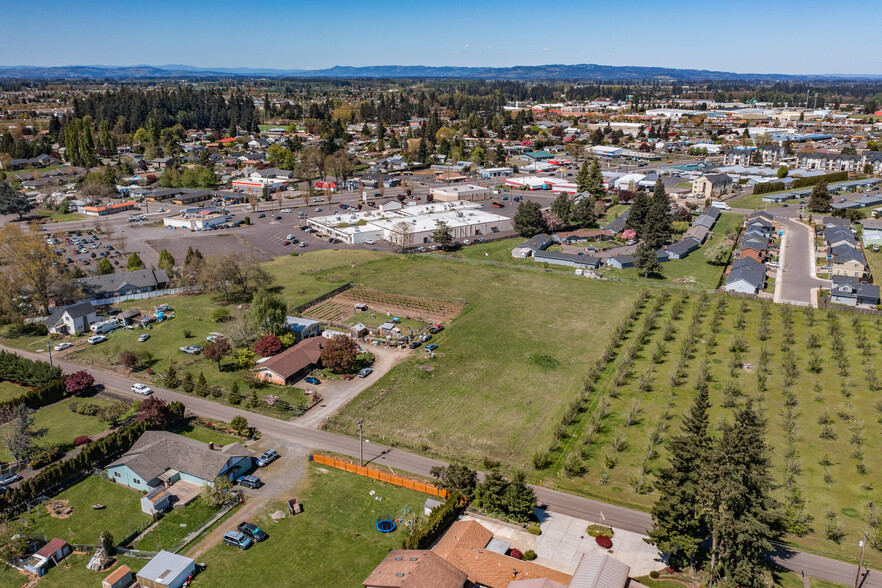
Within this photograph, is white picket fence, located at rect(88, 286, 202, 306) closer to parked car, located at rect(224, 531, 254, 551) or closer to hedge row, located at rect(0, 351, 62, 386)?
hedge row, located at rect(0, 351, 62, 386)

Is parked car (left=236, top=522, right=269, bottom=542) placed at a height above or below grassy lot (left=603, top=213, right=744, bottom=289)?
below

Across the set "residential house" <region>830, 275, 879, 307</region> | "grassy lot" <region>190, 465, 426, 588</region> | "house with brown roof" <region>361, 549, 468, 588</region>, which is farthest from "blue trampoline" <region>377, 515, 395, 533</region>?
"residential house" <region>830, 275, 879, 307</region>

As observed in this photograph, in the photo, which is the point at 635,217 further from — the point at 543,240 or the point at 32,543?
the point at 32,543

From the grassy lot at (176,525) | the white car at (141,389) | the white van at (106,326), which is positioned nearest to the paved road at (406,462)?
the white car at (141,389)

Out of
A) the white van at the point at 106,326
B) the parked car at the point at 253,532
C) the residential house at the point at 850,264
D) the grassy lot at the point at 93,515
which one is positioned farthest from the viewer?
the residential house at the point at 850,264

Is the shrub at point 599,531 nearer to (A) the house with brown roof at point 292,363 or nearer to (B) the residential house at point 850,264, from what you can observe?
(A) the house with brown roof at point 292,363

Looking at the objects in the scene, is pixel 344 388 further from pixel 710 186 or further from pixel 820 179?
pixel 820 179
